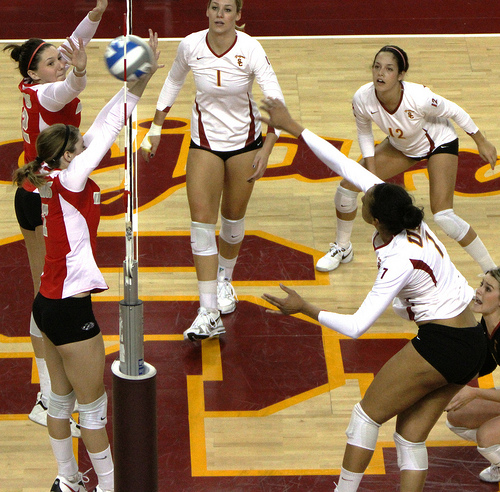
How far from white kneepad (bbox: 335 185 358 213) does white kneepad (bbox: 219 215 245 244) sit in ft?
2.32

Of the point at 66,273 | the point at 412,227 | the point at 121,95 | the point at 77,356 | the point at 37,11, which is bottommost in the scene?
the point at 37,11

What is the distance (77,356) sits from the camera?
3898mm

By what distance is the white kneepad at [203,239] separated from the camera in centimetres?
513

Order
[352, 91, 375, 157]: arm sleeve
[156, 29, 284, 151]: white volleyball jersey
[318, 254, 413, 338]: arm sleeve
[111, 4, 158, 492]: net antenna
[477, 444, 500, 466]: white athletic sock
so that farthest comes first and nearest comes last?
[352, 91, 375, 157]: arm sleeve, [156, 29, 284, 151]: white volleyball jersey, [477, 444, 500, 466]: white athletic sock, [318, 254, 413, 338]: arm sleeve, [111, 4, 158, 492]: net antenna

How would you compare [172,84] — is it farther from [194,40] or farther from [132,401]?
[132,401]

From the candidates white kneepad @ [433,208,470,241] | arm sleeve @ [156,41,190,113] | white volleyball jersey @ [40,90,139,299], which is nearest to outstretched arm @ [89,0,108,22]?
arm sleeve @ [156,41,190,113]

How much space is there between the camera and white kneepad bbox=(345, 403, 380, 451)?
3949mm

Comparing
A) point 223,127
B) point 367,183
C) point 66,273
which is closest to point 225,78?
point 223,127

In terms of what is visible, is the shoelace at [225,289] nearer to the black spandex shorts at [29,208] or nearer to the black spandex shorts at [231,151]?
the black spandex shorts at [231,151]

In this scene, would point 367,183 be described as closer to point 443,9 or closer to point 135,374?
point 135,374

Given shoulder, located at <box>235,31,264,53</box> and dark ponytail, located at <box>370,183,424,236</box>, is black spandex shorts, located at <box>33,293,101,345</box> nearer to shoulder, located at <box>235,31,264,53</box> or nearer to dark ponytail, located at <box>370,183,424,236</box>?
dark ponytail, located at <box>370,183,424,236</box>

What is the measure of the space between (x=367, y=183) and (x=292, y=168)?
2746mm

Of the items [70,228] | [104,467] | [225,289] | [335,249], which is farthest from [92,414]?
[335,249]

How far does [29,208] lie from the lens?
4.51 meters
